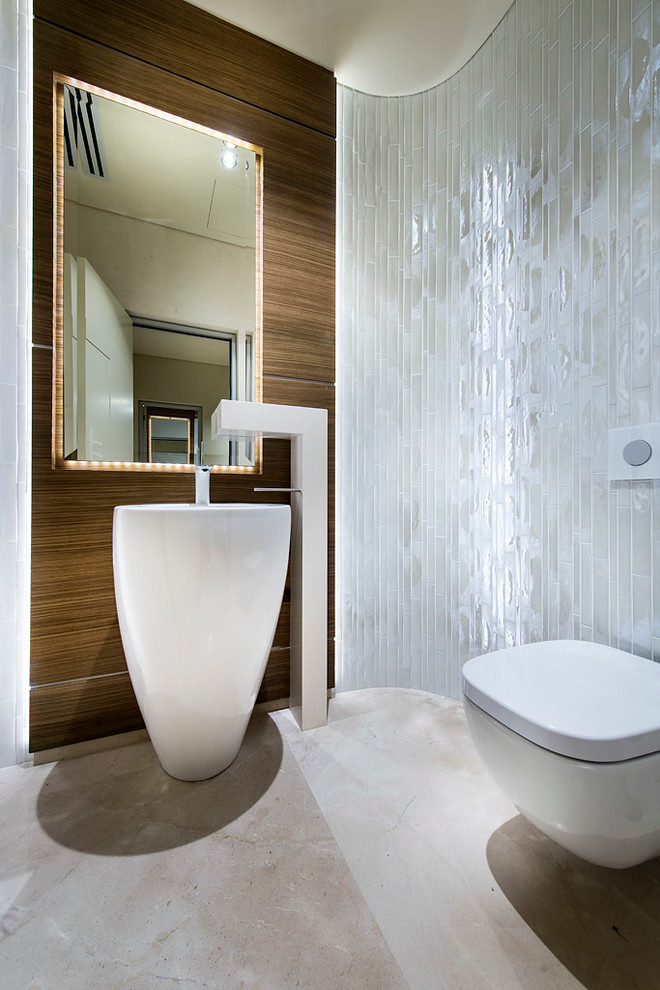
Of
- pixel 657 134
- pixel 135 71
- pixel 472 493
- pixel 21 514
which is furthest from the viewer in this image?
pixel 472 493

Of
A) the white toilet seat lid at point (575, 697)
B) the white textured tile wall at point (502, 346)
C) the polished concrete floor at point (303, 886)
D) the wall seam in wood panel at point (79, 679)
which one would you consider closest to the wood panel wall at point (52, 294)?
the wall seam in wood panel at point (79, 679)

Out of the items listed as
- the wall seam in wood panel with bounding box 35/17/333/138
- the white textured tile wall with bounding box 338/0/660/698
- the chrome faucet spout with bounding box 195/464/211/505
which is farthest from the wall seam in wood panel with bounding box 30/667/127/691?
the wall seam in wood panel with bounding box 35/17/333/138

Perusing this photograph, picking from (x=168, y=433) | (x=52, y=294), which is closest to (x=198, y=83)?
(x=52, y=294)

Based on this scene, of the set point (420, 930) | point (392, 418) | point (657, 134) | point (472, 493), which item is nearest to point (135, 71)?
point (392, 418)

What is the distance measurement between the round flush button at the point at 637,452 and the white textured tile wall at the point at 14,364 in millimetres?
1512

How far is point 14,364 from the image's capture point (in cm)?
120

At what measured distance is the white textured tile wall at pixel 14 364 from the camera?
1.19 metres

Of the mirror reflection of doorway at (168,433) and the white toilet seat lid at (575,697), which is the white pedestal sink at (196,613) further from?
the white toilet seat lid at (575,697)

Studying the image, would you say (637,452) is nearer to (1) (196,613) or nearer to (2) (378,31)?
Result: (1) (196,613)

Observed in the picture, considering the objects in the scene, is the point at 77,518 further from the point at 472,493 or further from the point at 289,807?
the point at 472,493

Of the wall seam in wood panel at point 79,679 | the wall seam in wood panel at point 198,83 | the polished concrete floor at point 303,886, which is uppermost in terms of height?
the wall seam in wood panel at point 198,83

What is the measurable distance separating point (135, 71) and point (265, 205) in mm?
493

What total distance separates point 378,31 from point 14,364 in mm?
1540

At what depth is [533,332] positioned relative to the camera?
1.25 m
